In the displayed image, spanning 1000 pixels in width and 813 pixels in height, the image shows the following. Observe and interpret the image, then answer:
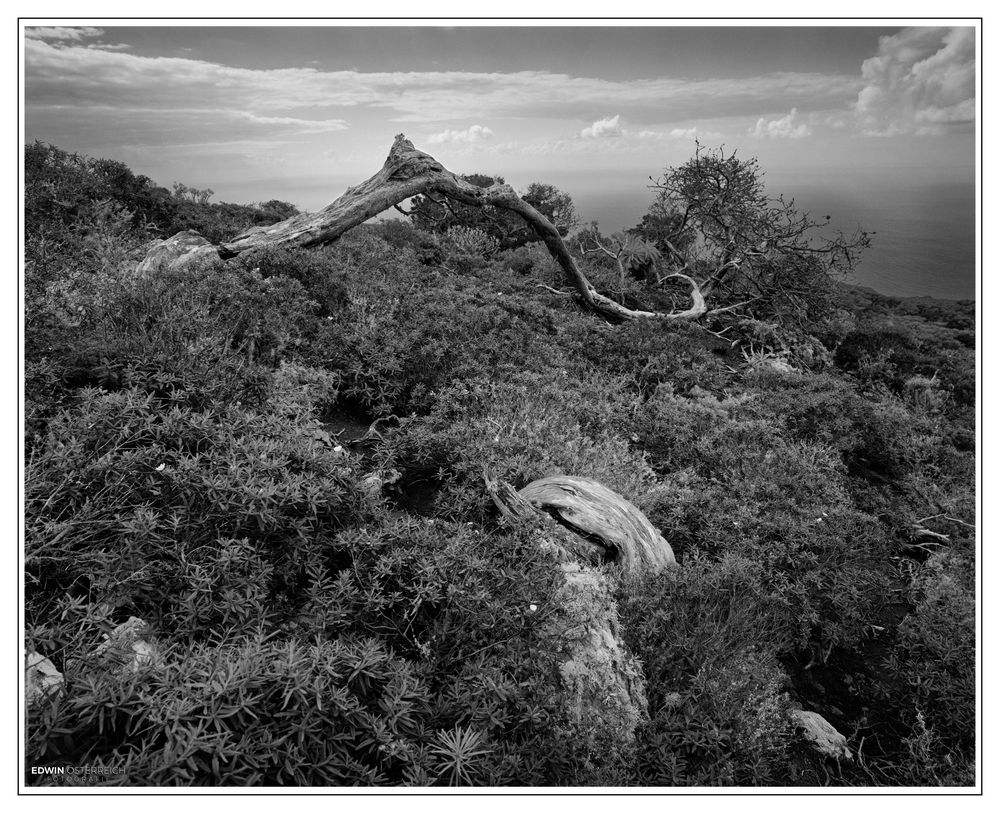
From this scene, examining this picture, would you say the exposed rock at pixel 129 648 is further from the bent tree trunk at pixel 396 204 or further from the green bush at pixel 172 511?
the bent tree trunk at pixel 396 204

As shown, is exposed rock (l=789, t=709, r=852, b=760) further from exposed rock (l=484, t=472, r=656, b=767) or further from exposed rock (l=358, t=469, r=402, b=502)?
exposed rock (l=358, t=469, r=402, b=502)

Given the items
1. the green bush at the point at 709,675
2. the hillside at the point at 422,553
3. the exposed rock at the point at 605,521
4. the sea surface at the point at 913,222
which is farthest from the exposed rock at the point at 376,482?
the sea surface at the point at 913,222

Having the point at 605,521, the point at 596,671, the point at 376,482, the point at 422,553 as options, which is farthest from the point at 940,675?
the point at 376,482

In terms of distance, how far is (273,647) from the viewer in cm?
246

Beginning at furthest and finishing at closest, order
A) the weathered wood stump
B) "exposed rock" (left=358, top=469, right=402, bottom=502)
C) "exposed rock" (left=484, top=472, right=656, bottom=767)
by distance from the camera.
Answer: "exposed rock" (left=358, top=469, right=402, bottom=502) → the weathered wood stump → "exposed rock" (left=484, top=472, right=656, bottom=767)

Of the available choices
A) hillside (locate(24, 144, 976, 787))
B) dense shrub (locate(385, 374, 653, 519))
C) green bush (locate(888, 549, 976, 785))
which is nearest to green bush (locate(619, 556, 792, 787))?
hillside (locate(24, 144, 976, 787))

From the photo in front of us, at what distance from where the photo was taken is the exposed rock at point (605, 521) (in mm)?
4602

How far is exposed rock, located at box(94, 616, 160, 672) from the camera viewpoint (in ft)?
7.82

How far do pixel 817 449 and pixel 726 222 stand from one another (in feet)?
30.0

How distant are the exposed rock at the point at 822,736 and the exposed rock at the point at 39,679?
3910mm

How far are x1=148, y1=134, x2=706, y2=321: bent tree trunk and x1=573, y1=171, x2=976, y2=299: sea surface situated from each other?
3889 millimetres
